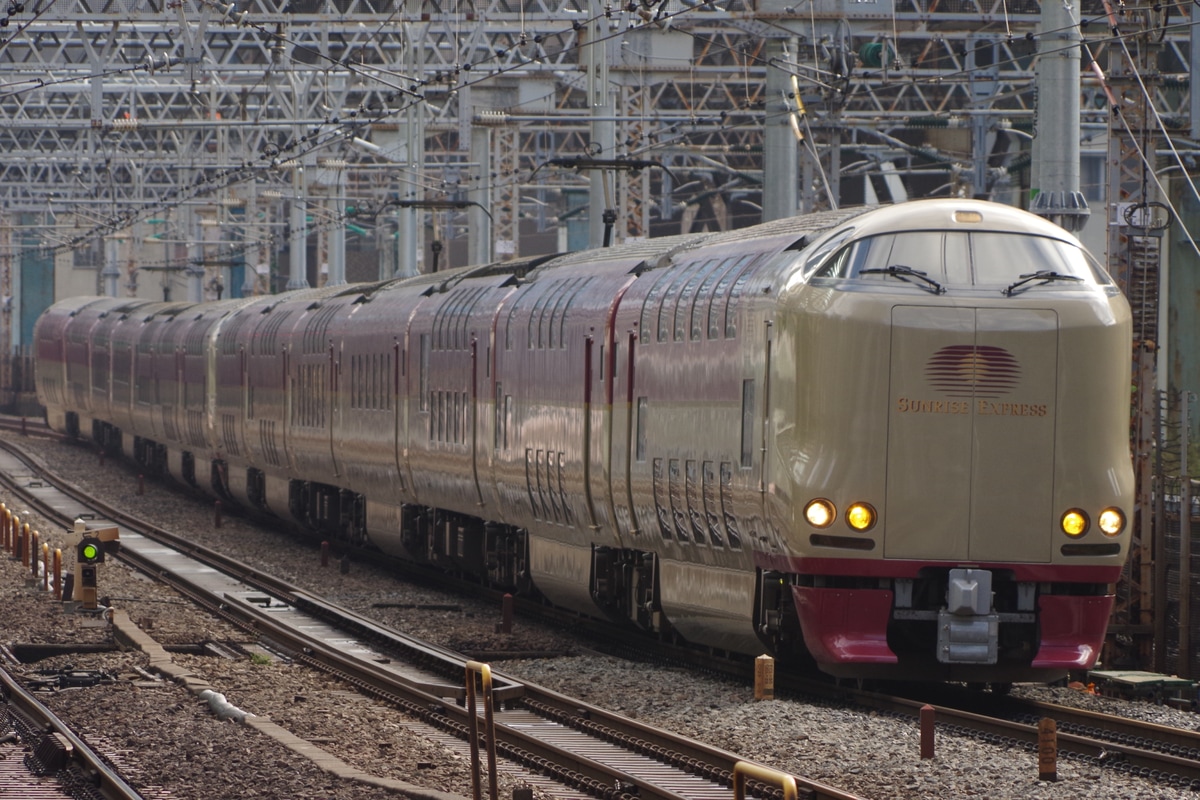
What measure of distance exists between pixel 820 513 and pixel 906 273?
5.46 feet

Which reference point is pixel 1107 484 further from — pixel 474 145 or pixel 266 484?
pixel 474 145

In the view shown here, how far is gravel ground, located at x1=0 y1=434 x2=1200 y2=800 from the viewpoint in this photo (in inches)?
449

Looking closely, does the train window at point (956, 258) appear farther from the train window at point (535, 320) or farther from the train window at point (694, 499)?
the train window at point (535, 320)

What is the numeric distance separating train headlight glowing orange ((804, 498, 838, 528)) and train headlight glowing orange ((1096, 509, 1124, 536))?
1.77m

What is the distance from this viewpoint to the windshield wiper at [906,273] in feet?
45.0

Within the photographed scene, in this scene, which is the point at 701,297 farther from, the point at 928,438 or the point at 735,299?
the point at 928,438

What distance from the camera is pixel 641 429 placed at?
55.5ft

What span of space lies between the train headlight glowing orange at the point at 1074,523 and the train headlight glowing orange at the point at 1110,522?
11 cm

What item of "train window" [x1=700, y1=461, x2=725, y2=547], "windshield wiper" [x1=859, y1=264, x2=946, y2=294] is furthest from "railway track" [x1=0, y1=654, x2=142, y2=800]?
"windshield wiper" [x1=859, y1=264, x2=946, y2=294]

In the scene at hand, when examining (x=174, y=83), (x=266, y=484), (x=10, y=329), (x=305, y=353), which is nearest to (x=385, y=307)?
(x=305, y=353)

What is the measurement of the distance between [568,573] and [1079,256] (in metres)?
6.69

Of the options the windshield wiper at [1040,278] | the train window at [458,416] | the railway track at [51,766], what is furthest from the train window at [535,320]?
the railway track at [51,766]

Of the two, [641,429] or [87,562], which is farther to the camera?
[87,562]

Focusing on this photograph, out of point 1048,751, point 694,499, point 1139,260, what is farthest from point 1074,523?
point 1139,260
